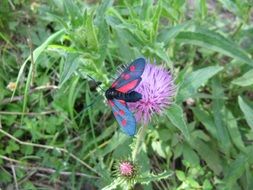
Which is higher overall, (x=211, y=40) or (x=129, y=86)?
(x=211, y=40)

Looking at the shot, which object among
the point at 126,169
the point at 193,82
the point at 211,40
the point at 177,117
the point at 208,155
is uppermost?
the point at 211,40

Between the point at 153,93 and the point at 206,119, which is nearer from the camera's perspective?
the point at 153,93

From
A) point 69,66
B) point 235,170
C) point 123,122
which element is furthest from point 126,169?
point 235,170

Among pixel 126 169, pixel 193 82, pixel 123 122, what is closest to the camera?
pixel 123 122

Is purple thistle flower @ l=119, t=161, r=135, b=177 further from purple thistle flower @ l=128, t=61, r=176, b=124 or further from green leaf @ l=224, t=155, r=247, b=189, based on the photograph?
green leaf @ l=224, t=155, r=247, b=189

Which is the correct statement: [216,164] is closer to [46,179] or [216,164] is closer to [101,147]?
[101,147]

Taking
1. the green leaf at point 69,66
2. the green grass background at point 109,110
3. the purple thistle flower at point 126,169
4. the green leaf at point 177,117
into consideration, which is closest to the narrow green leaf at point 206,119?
the green grass background at point 109,110

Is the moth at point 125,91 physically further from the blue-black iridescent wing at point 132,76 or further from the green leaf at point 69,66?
the green leaf at point 69,66

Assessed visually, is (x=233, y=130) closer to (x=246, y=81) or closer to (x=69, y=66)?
(x=246, y=81)
